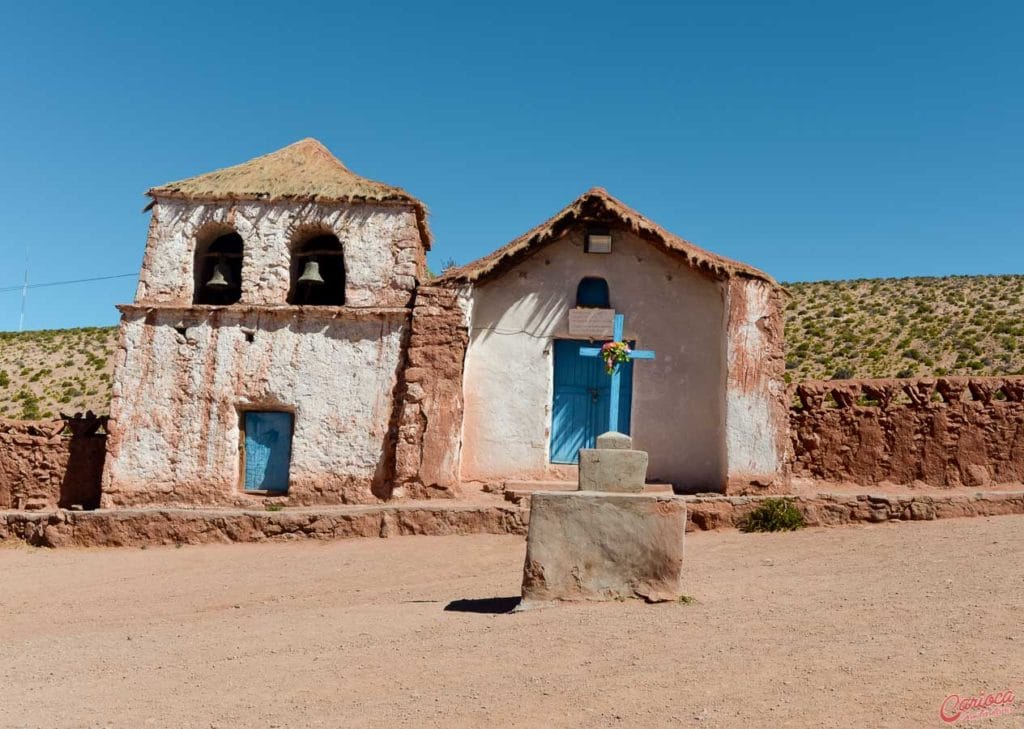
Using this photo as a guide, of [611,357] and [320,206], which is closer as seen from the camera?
[611,357]

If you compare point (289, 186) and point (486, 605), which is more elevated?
point (289, 186)

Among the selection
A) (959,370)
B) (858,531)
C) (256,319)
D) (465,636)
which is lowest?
(465,636)

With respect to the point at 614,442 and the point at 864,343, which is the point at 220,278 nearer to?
the point at 614,442

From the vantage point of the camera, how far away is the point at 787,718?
466cm

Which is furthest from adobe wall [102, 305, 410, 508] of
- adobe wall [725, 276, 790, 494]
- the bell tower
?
adobe wall [725, 276, 790, 494]

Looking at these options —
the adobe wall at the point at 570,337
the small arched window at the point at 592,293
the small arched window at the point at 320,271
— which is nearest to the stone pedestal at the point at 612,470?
the adobe wall at the point at 570,337

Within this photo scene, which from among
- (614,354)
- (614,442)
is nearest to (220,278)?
(614,354)

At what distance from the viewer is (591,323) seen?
45.3ft

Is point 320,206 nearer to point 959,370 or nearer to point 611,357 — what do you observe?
point 611,357

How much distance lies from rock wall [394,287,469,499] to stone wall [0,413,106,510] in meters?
5.24

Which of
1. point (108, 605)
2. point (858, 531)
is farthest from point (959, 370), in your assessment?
point (108, 605)

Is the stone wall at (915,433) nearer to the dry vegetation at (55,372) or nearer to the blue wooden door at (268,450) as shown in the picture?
the blue wooden door at (268,450)

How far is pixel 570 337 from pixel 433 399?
2502 mm

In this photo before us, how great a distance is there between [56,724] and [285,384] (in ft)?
27.0
